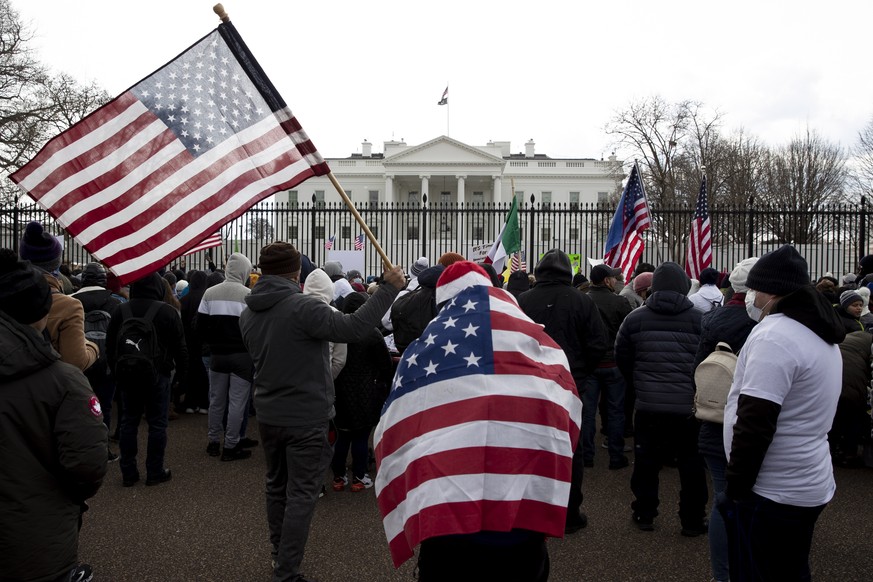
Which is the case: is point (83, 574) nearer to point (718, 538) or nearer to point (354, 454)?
point (354, 454)

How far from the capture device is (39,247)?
14.3ft

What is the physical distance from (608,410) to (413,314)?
8.27ft

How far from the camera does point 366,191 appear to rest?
5944 centimetres

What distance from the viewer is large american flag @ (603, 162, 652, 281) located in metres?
10.8

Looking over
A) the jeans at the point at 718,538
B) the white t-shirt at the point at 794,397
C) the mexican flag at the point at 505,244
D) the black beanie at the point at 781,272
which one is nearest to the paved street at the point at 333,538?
the jeans at the point at 718,538

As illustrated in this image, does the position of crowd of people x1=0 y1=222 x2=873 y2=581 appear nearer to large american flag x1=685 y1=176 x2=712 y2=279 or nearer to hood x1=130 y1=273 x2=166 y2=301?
hood x1=130 y1=273 x2=166 y2=301

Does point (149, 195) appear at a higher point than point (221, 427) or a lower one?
higher

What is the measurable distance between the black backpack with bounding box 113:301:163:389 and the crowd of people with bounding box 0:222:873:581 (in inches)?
0.5

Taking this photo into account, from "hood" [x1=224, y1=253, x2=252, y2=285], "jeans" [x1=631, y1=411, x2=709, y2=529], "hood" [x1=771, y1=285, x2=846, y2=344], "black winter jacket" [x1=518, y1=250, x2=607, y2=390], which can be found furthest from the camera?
"hood" [x1=224, y1=253, x2=252, y2=285]

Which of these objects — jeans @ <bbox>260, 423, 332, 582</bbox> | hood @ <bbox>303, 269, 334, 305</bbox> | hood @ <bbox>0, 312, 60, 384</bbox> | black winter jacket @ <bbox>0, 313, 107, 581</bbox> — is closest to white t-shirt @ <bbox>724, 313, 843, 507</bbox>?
jeans @ <bbox>260, 423, 332, 582</bbox>

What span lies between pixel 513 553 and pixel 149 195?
251cm

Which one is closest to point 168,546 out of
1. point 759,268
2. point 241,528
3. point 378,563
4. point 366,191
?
point 241,528

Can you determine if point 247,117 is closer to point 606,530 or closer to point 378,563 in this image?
point 378,563

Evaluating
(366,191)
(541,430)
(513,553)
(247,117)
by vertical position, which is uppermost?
(366,191)
